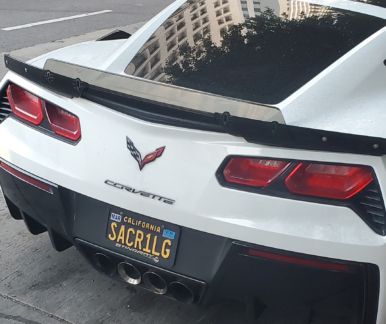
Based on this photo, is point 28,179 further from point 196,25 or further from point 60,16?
point 60,16

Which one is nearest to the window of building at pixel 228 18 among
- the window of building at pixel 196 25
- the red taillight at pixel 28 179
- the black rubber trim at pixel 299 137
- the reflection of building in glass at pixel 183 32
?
the reflection of building in glass at pixel 183 32

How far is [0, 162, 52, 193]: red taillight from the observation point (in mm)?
2242

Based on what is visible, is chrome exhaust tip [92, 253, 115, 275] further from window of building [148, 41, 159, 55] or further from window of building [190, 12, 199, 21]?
window of building [190, 12, 199, 21]

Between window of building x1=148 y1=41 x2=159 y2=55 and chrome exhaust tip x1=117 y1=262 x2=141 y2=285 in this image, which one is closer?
chrome exhaust tip x1=117 y1=262 x2=141 y2=285

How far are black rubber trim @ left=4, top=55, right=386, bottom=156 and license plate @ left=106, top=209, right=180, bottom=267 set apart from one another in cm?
39

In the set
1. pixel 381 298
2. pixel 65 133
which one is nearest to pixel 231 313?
pixel 381 298

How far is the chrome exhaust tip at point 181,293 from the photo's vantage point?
2.10 m

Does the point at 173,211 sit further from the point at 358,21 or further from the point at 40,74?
the point at 358,21

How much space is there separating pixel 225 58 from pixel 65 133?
0.78 m

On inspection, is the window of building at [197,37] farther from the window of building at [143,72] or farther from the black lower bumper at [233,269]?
the black lower bumper at [233,269]

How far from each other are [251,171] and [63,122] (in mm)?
857

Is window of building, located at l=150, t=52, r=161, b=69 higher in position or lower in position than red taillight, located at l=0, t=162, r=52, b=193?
higher

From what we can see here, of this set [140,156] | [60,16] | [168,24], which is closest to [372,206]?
[140,156]

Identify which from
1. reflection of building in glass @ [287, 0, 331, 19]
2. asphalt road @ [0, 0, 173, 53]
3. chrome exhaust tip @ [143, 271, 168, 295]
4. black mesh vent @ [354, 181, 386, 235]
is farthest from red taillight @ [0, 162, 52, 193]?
asphalt road @ [0, 0, 173, 53]
